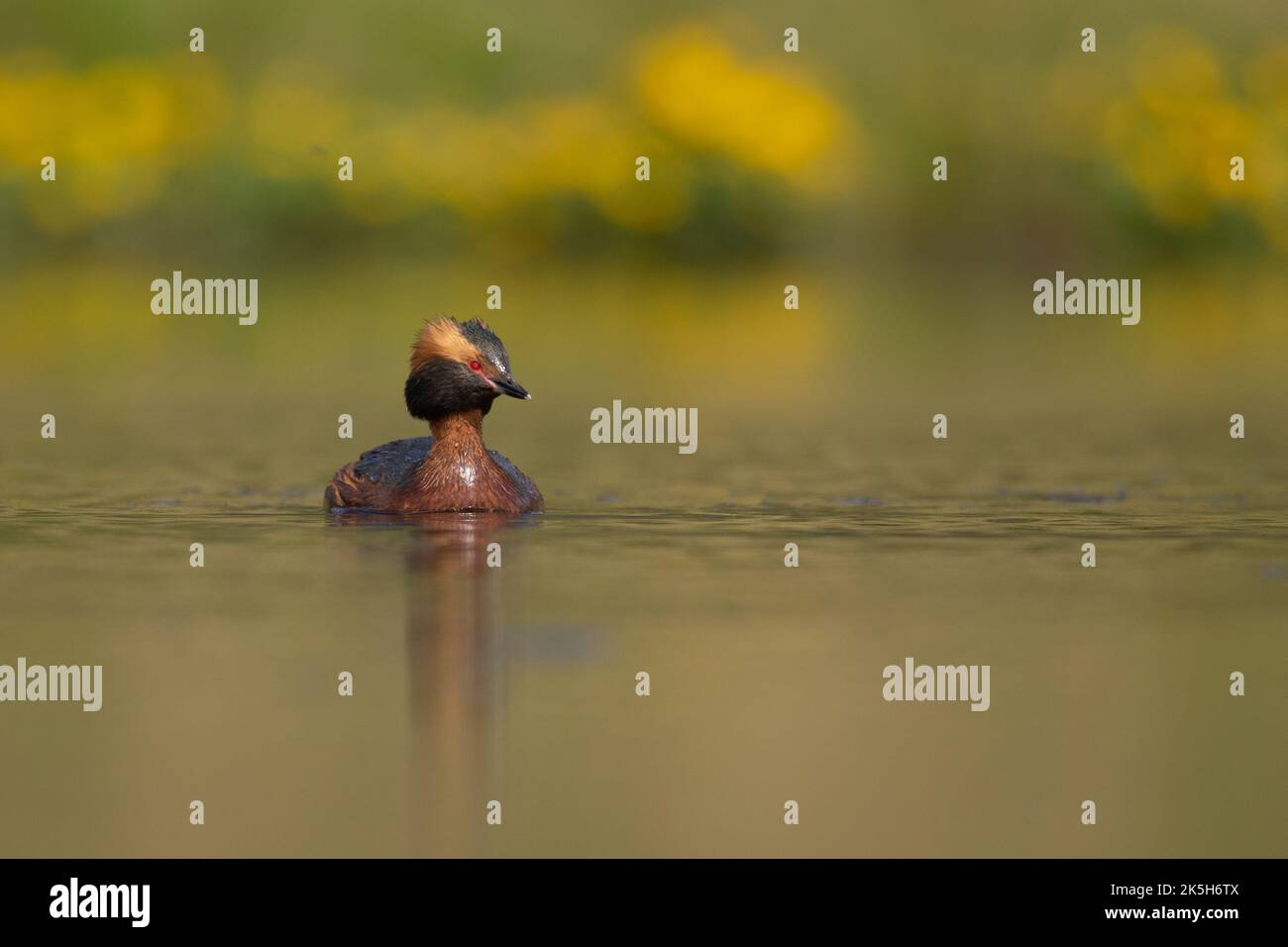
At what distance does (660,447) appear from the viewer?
25.2m

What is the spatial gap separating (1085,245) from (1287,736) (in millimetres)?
49869

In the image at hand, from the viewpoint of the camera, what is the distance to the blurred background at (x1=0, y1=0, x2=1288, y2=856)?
12.1 meters

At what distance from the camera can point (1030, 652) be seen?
48.3 feet

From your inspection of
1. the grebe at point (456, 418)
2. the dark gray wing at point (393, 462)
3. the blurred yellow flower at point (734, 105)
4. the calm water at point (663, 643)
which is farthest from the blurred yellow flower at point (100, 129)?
the grebe at point (456, 418)

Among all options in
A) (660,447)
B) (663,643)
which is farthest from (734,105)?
(663,643)

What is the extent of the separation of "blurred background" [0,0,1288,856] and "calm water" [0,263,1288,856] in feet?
0.16

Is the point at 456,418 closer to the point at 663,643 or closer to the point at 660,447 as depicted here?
the point at 663,643

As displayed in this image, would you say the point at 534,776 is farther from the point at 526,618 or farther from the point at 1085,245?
the point at 1085,245

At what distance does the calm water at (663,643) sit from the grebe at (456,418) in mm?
287

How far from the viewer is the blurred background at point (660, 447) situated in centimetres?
1211

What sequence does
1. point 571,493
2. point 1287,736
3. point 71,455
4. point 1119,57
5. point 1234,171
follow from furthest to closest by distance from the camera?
point 1119,57 < point 1234,171 < point 71,455 < point 571,493 < point 1287,736

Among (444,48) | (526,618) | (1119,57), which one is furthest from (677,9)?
(526,618)

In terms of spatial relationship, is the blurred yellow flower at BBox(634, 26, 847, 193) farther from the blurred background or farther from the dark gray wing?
the dark gray wing

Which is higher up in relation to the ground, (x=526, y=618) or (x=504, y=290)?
(x=504, y=290)
